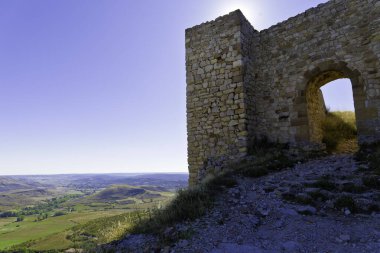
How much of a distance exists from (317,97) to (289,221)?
26.0 ft

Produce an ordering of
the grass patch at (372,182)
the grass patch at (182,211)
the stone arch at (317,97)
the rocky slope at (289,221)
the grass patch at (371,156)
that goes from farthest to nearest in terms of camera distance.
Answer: the stone arch at (317,97), the grass patch at (371,156), the grass patch at (372,182), the grass patch at (182,211), the rocky slope at (289,221)

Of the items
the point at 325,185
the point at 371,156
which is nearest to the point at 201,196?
the point at 325,185

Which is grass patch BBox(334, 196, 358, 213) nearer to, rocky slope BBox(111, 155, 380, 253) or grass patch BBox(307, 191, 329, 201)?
rocky slope BBox(111, 155, 380, 253)

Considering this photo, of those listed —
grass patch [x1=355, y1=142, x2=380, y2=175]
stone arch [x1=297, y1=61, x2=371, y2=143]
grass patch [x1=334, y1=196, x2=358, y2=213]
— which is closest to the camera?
grass patch [x1=334, y1=196, x2=358, y2=213]

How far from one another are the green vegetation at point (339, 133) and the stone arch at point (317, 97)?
1.87 ft

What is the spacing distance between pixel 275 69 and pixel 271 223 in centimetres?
734

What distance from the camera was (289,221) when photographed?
5.06 metres

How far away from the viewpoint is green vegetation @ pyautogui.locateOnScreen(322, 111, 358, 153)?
441 inches

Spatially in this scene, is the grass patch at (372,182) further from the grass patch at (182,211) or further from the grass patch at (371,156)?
the grass patch at (182,211)

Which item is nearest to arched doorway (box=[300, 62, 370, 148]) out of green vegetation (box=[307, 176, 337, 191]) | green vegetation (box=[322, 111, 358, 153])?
green vegetation (box=[322, 111, 358, 153])

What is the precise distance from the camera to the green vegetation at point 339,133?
11.2m

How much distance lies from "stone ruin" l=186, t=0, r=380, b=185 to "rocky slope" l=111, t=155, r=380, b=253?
11.4ft

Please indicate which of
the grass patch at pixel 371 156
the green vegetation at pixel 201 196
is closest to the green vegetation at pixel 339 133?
the grass patch at pixel 371 156

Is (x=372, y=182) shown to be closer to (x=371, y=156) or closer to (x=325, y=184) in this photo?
(x=325, y=184)
